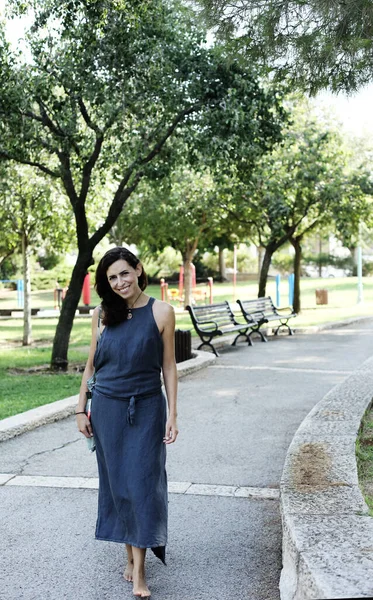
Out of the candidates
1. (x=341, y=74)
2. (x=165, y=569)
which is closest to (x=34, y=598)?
(x=165, y=569)

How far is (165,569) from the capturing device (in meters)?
4.26

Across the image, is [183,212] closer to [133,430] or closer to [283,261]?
[133,430]

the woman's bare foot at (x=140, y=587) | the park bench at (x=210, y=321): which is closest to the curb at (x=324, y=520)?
the woman's bare foot at (x=140, y=587)

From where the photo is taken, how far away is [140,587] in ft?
12.7

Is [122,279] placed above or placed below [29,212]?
below

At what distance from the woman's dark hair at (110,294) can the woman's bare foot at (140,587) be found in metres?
1.25

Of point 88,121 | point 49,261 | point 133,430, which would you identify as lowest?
point 133,430

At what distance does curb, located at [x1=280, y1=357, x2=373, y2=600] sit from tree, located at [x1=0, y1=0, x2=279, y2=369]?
694 cm

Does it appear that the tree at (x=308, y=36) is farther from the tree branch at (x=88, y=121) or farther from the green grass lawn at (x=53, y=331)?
the tree branch at (x=88, y=121)

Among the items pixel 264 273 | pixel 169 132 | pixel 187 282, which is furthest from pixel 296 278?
pixel 169 132

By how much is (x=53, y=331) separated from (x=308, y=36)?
658 inches

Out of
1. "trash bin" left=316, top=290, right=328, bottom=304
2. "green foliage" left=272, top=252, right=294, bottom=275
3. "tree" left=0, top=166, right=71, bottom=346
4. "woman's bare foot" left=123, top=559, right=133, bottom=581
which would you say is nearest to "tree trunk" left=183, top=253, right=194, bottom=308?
"trash bin" left=316, top=290, right=328, bottom=304

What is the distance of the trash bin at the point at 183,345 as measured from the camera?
1316 cm

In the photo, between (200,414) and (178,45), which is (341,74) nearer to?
(200,414)
